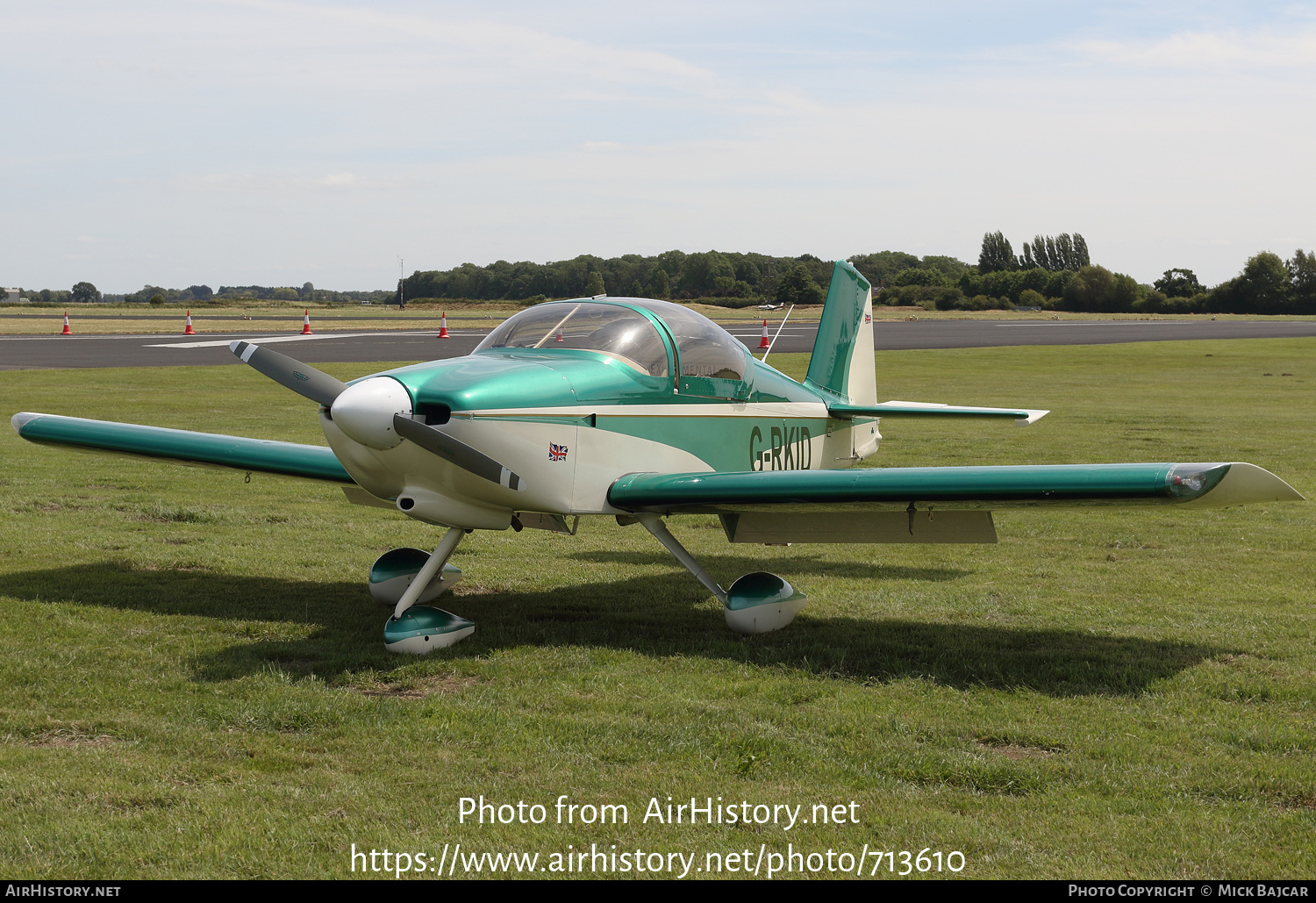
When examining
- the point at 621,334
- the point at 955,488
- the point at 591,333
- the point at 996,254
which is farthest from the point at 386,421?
the point at 996,254

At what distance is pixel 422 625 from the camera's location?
6559 millimetres

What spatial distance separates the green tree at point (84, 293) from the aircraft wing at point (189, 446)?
15999 centimetres

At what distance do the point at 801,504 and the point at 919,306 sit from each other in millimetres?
91454

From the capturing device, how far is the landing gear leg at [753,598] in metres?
6.98

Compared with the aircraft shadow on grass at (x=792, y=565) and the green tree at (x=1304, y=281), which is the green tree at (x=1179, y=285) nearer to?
the green tree at (x=1304, y=281)

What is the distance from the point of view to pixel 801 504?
21.7 ft

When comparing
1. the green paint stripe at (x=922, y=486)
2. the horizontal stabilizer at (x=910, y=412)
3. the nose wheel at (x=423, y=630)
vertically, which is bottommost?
the nose wheel at (x=423, y=630)

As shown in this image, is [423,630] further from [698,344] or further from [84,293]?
[84,293]

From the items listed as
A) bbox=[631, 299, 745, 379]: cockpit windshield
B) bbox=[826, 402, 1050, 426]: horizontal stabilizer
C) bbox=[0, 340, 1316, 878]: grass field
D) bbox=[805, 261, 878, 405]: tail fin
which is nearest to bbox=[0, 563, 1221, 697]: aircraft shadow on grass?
bbox=[0, 340, 1316, 878]: grass field

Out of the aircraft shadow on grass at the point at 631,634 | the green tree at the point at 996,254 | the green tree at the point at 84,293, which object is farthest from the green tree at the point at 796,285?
the green tree at the point at 84,293

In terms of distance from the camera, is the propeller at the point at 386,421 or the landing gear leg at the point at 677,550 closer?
the propeller at the point at 386,421

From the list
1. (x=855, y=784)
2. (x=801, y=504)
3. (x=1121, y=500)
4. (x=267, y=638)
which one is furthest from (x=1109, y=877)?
(x=267, y=638)

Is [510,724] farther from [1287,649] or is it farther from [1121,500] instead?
[1287,649]

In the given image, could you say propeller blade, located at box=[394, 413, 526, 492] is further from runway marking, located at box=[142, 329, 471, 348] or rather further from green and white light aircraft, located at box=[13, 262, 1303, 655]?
runway marking, located at box=[142, 329, 471, 348]
